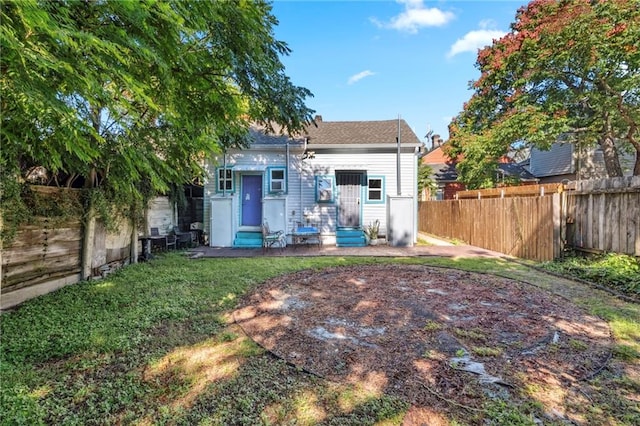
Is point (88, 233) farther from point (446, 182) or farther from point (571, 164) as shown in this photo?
point (571, 164)

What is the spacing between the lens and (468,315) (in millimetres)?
4074

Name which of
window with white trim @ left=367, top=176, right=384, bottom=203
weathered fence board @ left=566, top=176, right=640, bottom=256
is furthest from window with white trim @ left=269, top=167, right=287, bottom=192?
weathered fence board @ left=566, top=176, right=640, bottom=256

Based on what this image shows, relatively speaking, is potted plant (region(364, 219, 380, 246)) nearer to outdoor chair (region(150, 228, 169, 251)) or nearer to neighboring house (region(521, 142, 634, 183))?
outdoor chair (region(150, 228, 169, 251))

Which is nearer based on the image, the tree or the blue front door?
the blue front door

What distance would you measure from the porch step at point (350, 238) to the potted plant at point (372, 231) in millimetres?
176

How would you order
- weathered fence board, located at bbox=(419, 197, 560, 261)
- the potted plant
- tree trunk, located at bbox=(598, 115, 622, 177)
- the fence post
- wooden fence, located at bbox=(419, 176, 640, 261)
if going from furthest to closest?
tree trunk, located at bbox=(598, 115, 622, 177) → the potted plant → weathered fence board, located at bbox=(419, 197, 560, 261) → the fence post → wooden fence, located at bbox=(419, 176, 640, 261)

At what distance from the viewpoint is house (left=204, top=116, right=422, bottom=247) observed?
10680 millimetres

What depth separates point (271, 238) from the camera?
999cm

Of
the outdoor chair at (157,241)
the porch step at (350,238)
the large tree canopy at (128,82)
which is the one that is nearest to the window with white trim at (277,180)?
the porch step at (350,238)

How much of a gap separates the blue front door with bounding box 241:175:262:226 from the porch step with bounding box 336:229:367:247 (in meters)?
2.77

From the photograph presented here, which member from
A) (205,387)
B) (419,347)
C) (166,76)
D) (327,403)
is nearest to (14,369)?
(205,387)

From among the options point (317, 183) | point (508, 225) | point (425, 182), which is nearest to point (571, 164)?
point (425, 182)

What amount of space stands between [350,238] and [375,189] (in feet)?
6.22

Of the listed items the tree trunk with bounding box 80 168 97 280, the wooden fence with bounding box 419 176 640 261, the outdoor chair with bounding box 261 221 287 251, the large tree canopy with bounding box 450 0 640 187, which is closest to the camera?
the tree trunk with bounding box 80 168 97 280
